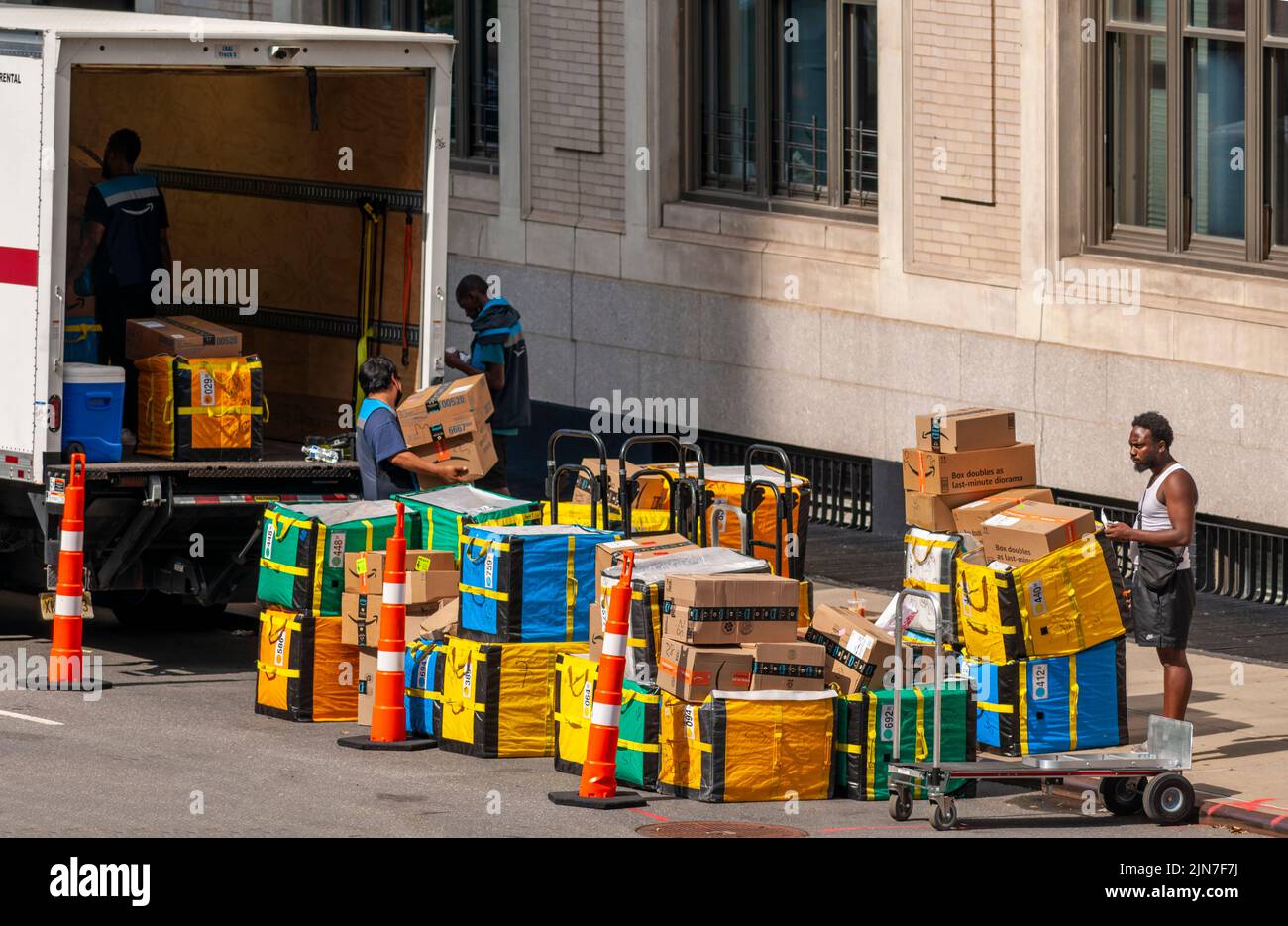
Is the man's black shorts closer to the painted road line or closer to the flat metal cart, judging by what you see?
the flat metal cart

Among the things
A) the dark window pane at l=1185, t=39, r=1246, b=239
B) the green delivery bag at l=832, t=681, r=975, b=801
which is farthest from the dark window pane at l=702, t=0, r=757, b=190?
the green delivery bag at l=832, t=681, r=975, b=801

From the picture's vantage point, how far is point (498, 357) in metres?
16.6

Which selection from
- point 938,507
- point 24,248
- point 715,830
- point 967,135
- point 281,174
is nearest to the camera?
point 715,830

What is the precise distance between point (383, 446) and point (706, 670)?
10.9 ft

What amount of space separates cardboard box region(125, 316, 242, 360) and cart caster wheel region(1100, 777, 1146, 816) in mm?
5883

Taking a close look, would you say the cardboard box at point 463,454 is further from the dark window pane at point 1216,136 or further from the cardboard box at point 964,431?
the dark window pane at point 1216,136

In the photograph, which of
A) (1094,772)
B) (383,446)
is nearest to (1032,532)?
(1094,772)

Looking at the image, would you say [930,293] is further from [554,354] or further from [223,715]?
[223,715]

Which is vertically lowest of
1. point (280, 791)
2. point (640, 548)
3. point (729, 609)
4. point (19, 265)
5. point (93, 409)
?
point (280, 791)

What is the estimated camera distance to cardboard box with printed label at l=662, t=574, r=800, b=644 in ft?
38.2

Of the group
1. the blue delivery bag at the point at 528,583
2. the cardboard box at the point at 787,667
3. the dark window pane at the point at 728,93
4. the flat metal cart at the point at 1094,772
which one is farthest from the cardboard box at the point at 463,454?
the dark window pane at the point at 728,93

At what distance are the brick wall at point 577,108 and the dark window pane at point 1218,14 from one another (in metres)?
5.58

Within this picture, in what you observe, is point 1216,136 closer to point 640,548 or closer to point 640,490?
point 640,490

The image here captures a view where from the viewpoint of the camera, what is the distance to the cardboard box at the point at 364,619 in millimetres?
12961
